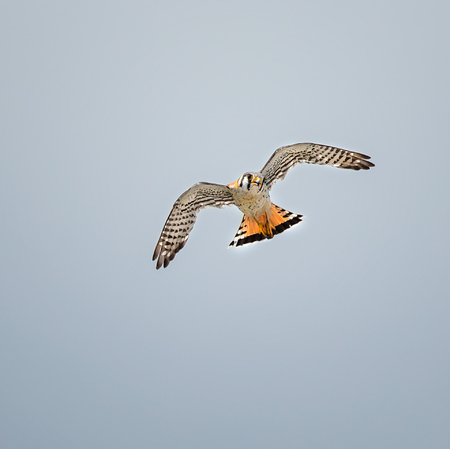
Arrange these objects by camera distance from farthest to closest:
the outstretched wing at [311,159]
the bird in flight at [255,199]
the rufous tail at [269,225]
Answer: the rufous tail at [269,225] < the outstretched wing at [311,159] < the bird in flight at [255,199]

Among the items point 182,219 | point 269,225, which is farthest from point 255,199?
point 182,219

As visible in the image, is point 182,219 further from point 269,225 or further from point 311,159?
point 311,159

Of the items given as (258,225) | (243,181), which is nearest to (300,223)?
(258,225)

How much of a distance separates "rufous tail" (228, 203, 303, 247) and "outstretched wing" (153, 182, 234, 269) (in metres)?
0.79

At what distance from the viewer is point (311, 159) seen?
14445mm

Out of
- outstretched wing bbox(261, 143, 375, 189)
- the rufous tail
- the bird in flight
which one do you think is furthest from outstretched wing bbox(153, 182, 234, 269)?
outstretched wing bbox(261, 143, 375, 189)

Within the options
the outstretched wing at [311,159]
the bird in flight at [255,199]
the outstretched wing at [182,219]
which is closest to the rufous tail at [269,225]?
the bird in flight at [255,199]

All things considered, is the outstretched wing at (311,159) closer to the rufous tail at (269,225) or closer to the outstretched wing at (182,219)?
the rufous tail at (269,225)

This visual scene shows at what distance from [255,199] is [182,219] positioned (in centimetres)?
A: 136

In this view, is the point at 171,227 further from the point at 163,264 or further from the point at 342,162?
the point at 342,162

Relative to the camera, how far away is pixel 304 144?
1402 centimetres

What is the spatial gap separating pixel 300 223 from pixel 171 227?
2.37 metres

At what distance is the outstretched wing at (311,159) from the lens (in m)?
14.1

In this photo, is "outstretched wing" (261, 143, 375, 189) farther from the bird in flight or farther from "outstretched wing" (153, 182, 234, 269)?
"outstretched wing" (153, 182, 234, 269)
